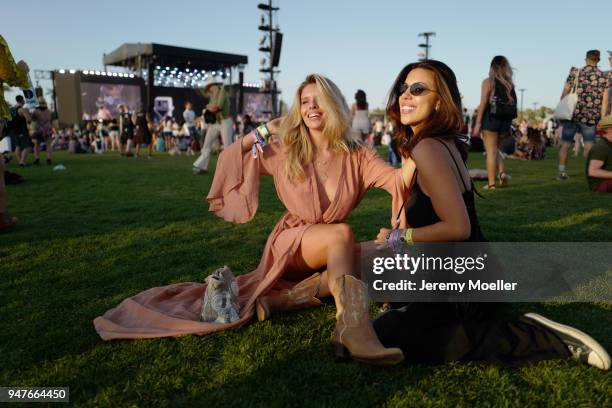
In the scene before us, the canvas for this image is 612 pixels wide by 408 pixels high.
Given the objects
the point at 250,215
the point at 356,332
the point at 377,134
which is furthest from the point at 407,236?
the point at 377,134

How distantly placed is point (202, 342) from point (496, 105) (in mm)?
6367

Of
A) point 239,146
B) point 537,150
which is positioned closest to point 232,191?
point 239,146

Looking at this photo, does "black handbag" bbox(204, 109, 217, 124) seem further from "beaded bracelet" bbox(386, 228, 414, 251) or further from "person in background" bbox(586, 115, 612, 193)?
"beaded bracelet" bbox(386, 228, 414, 251)

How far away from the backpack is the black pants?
18.9 feet

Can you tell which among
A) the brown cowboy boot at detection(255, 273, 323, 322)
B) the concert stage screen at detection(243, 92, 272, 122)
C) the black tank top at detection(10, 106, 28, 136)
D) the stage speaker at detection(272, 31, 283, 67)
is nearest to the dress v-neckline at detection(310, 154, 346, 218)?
the brown cowboy boot at detection(255, 273, 323, 322)

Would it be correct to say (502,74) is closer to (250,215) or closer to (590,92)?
(590,92)

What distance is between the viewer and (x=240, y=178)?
3297 mm

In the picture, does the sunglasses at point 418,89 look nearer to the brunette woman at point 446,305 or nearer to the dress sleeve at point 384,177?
the brunette woman at point 446,305

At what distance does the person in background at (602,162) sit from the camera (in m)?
6.91

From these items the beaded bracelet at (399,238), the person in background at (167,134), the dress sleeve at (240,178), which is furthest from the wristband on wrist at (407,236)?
the person in background at (167,134)

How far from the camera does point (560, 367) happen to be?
2.23 m

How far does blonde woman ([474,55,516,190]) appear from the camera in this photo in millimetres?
7473

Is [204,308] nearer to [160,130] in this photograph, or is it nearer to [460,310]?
[460,310]

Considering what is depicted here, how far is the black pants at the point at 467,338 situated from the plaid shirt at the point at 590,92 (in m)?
7.51
